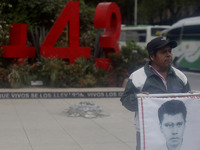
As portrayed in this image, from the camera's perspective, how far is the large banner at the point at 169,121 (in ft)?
16.0

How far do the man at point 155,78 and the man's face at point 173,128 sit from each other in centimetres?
30

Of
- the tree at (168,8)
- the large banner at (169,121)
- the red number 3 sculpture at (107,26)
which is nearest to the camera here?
the large banner at (169,121)

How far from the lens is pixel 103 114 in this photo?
11594 mm

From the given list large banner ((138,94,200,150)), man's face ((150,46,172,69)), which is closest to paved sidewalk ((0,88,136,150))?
large banner ((138,94,200,150))

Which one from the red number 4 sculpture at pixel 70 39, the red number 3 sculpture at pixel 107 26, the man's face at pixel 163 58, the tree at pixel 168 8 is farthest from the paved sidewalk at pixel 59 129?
the tree at pixel 168 8

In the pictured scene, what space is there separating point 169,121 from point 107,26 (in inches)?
528

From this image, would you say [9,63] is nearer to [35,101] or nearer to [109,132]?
[35,101]

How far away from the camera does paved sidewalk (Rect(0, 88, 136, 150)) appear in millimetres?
8190

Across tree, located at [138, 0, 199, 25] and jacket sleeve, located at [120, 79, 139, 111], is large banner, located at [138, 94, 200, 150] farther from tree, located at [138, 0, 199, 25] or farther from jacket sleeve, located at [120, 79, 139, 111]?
tree, located at [138, 0, 199, 25]

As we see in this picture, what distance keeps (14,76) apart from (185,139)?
11792mm

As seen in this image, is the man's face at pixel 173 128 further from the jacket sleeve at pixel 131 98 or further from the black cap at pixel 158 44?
the black cap at pixel 158 44

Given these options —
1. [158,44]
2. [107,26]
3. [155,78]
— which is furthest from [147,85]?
[107,26]

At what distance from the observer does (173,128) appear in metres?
4.95

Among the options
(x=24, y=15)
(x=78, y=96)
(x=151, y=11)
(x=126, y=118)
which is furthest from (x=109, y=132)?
(x=151, y=11)
